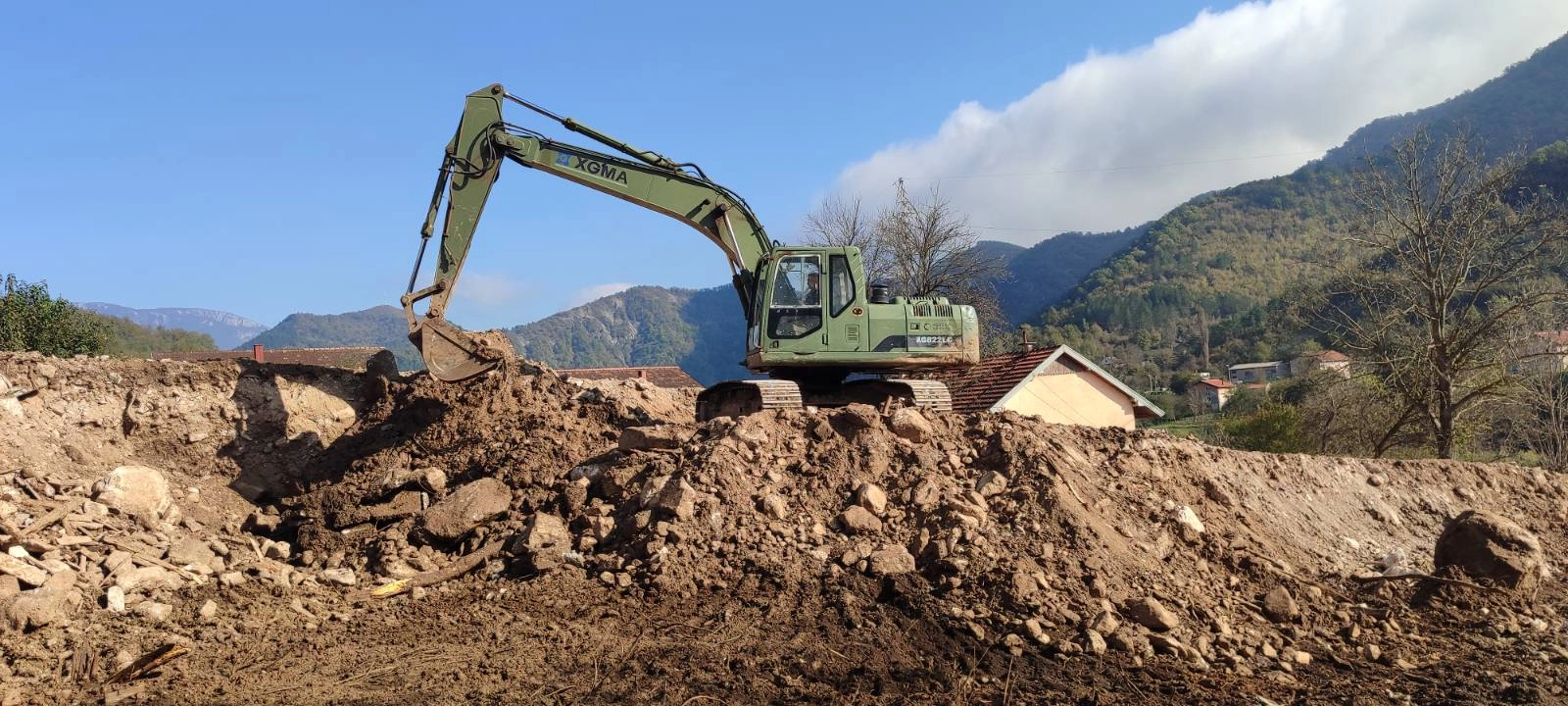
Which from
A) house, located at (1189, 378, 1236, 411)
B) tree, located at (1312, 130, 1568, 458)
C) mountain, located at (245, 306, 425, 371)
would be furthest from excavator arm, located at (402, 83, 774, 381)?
mountain, located at (245, 306, 425, 371)

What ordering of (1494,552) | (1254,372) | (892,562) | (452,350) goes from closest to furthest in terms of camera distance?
(892,562), (1494,552), (452,350), (1254,372)

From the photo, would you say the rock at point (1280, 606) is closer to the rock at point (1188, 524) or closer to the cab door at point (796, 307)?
the rock at point (1188, 524)

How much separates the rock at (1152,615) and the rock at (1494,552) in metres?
3.49

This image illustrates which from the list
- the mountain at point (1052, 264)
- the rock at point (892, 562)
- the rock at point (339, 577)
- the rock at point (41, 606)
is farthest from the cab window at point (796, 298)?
the mountain at point (1052, 264)

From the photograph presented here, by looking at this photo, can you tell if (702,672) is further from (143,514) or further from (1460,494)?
(1460,494)

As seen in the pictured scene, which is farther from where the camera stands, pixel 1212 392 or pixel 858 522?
pixel 1212 392

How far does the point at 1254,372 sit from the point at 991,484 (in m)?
51.2

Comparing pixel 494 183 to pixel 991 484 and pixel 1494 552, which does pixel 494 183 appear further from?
pixel 1494 552

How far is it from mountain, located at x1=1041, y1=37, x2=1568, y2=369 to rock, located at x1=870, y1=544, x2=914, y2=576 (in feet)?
164

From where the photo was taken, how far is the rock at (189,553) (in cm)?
803

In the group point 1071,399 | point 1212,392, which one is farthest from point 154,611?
point 1212,392

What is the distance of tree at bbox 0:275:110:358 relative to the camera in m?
22.3

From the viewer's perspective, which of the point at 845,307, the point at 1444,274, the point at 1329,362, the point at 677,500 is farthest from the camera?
the point at 1329,362

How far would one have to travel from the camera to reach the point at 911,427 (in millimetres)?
9102
